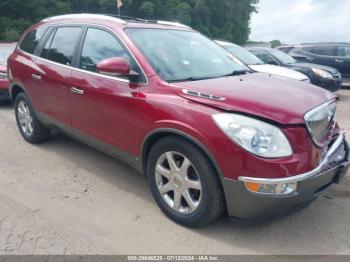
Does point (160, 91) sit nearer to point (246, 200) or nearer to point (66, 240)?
point (246, 200)

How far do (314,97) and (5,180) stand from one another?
3.45 metres

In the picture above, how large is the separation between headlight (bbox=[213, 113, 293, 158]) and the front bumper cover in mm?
207

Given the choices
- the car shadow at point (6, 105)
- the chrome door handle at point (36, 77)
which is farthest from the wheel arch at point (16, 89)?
the car shadow at point (6, 105)

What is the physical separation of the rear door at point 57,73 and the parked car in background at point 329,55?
1005cm

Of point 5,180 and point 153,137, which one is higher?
point 153,137

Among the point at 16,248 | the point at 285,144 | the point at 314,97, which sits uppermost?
the point at 314,97

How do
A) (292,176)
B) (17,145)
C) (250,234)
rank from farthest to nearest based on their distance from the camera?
(17,145)
(250,234)
(292,176)

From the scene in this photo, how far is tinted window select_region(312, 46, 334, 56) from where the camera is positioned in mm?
13125

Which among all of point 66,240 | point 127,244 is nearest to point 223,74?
point 127,244

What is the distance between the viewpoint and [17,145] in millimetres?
5473

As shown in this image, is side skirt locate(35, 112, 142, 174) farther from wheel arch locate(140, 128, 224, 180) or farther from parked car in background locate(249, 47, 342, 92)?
parked car in background locate(249, 47, 342, 92)

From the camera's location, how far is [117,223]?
3.41 m

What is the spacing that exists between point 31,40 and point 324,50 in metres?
10.8

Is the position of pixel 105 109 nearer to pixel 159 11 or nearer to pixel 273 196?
pixel 273 196
